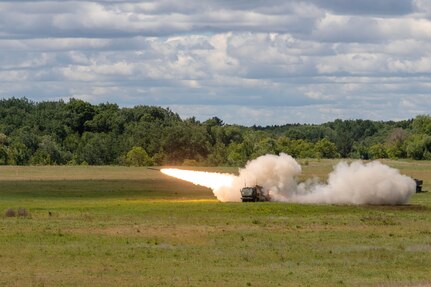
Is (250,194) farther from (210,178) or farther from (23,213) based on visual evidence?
(23,213)

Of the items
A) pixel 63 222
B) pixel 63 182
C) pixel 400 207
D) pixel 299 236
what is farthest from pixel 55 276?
pixel 63 182

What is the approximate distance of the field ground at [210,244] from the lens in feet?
174

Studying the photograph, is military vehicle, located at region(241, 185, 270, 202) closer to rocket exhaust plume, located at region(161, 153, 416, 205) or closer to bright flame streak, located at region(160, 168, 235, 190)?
rocket exhaust plume, located at region(161, 153, 416, 205)

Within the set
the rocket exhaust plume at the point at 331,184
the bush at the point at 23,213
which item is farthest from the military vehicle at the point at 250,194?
the bush at the point at 23,213

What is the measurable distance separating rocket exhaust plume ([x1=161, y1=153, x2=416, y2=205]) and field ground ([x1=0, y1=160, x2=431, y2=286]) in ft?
10.6

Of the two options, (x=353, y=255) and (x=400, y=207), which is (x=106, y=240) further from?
(x=400, y=207)

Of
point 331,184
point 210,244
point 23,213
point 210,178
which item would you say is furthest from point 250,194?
point 210,244

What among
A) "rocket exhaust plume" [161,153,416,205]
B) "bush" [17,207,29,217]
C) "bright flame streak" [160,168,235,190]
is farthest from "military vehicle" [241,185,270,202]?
"bush" [17,207,29,217]

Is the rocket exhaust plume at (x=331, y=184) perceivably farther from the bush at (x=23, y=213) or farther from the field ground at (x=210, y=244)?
the bush at (x=23, y=213)

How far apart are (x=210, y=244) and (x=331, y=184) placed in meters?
44.6

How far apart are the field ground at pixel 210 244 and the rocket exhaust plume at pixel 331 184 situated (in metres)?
3.23

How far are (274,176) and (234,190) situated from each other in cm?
403

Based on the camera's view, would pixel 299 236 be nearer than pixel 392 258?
No

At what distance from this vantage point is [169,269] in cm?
5575
